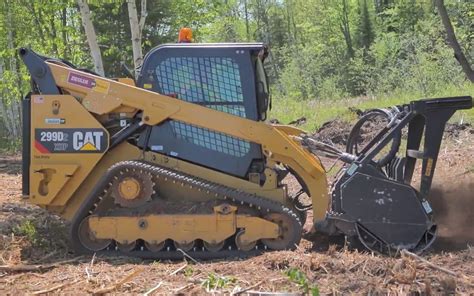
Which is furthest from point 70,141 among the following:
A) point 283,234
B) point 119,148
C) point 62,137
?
point 283,234

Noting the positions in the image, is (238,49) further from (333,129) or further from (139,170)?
(333,129)

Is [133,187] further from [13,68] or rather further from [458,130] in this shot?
[13,68]

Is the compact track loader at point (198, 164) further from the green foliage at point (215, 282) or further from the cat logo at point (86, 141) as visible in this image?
the green foliage at point (215, 282)

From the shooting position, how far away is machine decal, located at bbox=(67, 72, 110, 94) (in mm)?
6715

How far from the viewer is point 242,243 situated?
6.40 meters

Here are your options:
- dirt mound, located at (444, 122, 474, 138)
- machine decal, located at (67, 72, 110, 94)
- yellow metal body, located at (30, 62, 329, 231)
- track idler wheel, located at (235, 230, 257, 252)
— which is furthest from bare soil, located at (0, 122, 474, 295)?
dirt mound, located at (444, 122, 474, 138)

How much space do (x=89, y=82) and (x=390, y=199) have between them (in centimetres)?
335

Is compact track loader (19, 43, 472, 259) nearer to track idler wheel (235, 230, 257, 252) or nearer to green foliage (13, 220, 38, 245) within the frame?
track idler wheel (235, 230, 257, 252)

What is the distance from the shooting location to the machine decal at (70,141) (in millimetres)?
6719

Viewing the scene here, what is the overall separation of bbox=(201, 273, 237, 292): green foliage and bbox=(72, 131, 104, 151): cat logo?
2346 millimetres

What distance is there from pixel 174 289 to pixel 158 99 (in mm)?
2387

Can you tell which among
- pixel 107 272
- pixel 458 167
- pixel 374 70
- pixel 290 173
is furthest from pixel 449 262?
pixel 374 70

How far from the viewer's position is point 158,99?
6.60 m

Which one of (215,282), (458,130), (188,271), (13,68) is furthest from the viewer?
(13,68)
